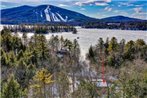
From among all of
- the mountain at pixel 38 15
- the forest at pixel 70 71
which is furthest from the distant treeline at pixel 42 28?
the forest at pixel 70 71

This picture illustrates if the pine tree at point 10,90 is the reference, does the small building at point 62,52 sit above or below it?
below

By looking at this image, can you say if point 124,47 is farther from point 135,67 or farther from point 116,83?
point 116,83

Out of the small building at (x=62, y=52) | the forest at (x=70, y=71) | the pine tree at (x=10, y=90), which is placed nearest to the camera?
the pine tree at (x=10, y=90)

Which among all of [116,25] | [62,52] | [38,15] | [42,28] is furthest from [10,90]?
[38,15]

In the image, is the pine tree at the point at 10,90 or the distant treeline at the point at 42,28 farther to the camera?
the distant treeline at the point at 42,28

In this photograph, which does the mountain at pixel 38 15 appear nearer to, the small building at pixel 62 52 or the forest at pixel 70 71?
the forest at pixel 70 71

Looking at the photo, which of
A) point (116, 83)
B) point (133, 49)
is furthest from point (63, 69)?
point (133, 49)

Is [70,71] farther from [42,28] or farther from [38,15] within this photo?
[38,15]

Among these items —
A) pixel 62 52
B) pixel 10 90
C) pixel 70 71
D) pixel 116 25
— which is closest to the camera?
pixel 10 90

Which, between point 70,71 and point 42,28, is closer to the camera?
point 70,71
